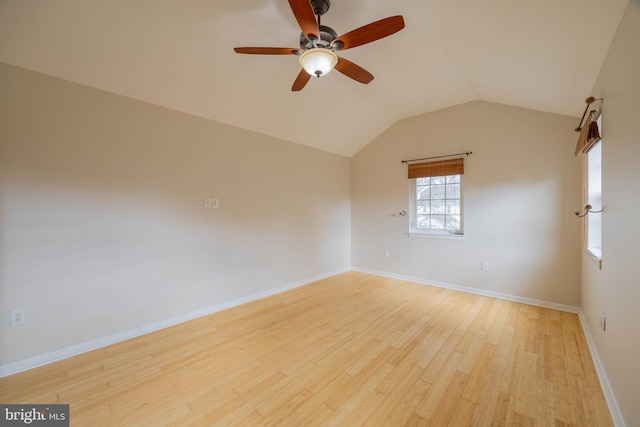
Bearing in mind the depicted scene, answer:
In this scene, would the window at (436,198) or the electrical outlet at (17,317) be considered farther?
the window at (436,198)

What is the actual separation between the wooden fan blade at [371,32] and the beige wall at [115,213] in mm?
2075

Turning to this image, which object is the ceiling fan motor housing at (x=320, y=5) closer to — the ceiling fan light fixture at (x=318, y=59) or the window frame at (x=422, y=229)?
the ceiling fan light fixture at (x=318, y=59)

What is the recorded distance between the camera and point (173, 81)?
247 centimetres

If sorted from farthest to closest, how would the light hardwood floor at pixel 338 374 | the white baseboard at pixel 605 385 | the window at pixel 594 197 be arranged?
1. the window at pixel 594 197
2. the light hardwood floor at pixel 338 374
3. the white baseboard at pixel 605 385

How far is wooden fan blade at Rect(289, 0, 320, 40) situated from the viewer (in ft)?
4.46

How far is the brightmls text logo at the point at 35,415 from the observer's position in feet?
4.96

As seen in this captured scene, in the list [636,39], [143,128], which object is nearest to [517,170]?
[636,39]

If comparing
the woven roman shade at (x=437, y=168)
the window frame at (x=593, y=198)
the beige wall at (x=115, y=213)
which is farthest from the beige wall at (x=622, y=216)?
the beige wall at (x=115, y=213)

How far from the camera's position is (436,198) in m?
4.15

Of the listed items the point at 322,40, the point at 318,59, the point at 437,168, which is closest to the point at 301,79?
the point at 322,40

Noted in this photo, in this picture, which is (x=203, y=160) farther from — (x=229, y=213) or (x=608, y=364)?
(x=608, y=364)

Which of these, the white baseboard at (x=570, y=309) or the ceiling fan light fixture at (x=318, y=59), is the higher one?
the ceiling fan light fixture at (x=318, y=59)

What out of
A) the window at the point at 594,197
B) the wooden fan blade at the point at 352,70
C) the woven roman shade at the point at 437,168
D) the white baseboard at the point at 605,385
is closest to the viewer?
the white baseboard at the point at 605,385

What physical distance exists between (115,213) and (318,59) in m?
2.38
